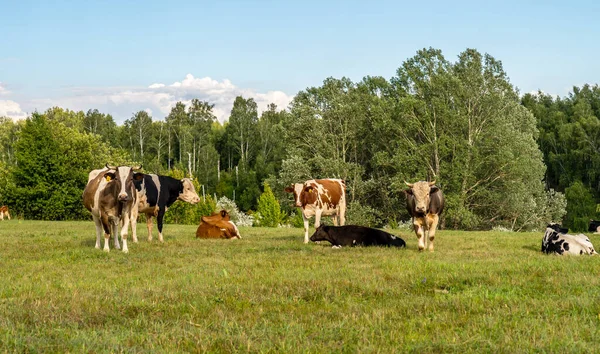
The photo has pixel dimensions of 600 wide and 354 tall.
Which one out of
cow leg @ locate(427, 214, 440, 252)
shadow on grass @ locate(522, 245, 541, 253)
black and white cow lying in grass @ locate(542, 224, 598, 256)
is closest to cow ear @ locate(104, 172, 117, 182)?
cow leg @ locate(427, 214, 440, 252)

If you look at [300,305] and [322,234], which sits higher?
[300,305]

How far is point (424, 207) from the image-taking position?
15.1 meters

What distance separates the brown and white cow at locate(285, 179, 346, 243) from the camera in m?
19.8

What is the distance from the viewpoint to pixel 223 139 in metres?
120

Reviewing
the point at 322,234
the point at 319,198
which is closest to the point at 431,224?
the point at 322,234

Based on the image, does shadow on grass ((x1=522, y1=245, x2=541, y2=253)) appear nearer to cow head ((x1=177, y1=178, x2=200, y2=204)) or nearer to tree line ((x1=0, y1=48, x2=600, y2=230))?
cow head ((x1=177, y1=178, x2=200, y2=204))

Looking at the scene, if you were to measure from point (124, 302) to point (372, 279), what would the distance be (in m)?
3.94

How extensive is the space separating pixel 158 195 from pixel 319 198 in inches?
215

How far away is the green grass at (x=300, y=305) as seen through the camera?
227 inches

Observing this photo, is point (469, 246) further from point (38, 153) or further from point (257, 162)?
point (257, 162)

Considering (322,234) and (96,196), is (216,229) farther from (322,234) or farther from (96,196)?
(96,196)

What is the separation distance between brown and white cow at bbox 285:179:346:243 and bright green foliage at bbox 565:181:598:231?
5492 centimetres

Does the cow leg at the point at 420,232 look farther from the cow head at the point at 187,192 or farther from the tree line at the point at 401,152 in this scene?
the tree line at the point at 401,152

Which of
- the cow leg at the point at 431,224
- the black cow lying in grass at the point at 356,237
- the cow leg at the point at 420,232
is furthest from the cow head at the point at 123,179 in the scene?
the cow leg at the point at 431,224
